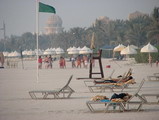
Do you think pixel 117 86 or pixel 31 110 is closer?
pixel 31 110

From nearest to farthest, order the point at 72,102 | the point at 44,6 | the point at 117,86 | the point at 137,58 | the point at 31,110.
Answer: the point at 31,110
the point at 72,102
the point at 117,86
the point at 44,6
the point at 137,58

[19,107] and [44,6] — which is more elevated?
[44,6]

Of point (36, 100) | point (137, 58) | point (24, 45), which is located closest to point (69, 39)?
point (24, 45)

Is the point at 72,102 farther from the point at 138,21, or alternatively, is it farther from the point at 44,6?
the point at 138,21

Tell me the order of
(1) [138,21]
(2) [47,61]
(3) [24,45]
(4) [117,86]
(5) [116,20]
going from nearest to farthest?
(4) [117,86]
(2) [47,61]
(1) [138,21]
(5) [116,20]
(3) [24,45]

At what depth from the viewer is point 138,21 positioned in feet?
331

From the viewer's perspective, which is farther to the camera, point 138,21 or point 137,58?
point 138,21

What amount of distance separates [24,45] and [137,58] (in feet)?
395

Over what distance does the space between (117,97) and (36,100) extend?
3.93m

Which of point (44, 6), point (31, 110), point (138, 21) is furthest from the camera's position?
point (138, 21)

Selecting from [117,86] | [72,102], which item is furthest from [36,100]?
[117,86]

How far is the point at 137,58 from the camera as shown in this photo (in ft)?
180

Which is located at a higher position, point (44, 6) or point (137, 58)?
point (44, 6)

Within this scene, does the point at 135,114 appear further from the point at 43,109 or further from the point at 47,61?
the point at 47,61
